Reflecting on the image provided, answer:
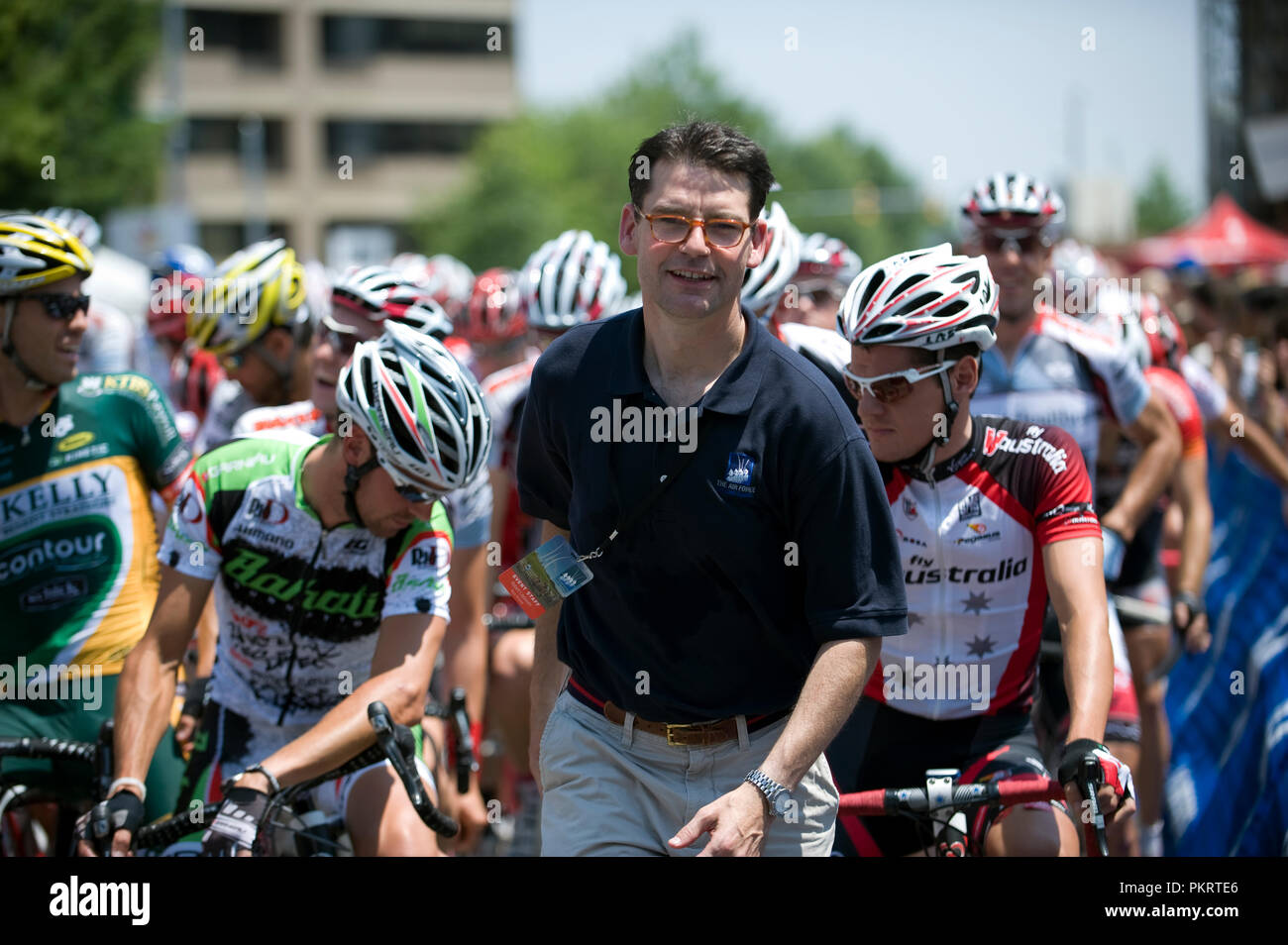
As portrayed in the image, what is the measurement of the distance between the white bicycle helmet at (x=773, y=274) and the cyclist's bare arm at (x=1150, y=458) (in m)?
1.83

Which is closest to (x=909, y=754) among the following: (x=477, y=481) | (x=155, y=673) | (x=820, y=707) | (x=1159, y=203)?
(x=820, y=707)

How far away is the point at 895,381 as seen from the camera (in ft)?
14.0

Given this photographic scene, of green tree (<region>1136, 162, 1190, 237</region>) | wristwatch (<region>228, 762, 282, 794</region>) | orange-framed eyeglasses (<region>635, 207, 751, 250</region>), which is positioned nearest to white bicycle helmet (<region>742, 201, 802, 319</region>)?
orange-framed eyeglasses (<region>635, 207, 751, 250</region>)

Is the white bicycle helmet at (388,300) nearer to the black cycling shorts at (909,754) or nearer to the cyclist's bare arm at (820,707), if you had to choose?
the black cycling shorts at (909,754)

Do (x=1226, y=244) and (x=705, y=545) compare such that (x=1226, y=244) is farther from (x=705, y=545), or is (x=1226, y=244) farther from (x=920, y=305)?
(x=705, y=545)

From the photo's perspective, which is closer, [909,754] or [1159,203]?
[909,754]

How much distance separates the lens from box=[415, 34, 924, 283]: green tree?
63.5 metres

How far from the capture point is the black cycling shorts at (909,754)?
14.3 feet

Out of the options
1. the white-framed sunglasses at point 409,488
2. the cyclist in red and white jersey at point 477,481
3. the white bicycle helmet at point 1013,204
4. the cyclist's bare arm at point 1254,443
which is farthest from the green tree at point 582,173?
the white-framed sunglasses at point 409,488

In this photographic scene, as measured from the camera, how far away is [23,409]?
532 centimetres

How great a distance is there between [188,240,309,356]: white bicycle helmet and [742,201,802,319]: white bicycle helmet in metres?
2.18

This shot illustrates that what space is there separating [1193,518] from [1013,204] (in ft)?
6.45
